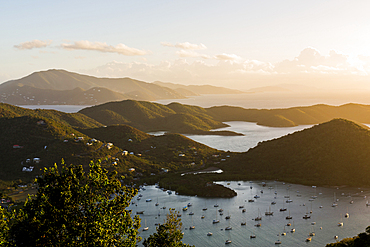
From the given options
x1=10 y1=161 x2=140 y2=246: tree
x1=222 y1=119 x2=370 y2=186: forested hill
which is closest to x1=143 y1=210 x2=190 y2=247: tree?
x1=10 y1=161 x2=140 y2=246: tree

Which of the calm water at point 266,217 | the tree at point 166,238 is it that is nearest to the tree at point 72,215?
the tree at point 166,238

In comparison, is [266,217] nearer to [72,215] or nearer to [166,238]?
[166,238]

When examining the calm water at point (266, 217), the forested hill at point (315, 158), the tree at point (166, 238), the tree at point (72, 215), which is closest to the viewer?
the tree at point (72, 215)

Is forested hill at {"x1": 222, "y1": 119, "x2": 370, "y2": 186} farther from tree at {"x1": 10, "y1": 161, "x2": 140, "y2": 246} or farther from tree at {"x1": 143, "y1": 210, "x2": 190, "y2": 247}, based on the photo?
tree at {"x1": 10, "y1": 161, "x2": 140, "y2": 246}

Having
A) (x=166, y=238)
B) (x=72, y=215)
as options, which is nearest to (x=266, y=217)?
(x=166, y=238)

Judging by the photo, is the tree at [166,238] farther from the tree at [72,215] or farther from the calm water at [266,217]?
the calm water at [266,217]

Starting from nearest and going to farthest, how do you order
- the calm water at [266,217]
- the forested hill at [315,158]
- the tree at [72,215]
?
1. the tree at [72,215]
2. the calm water at [266,217]
3. the forested hill at [315,158]

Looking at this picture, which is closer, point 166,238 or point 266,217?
point 166,238
